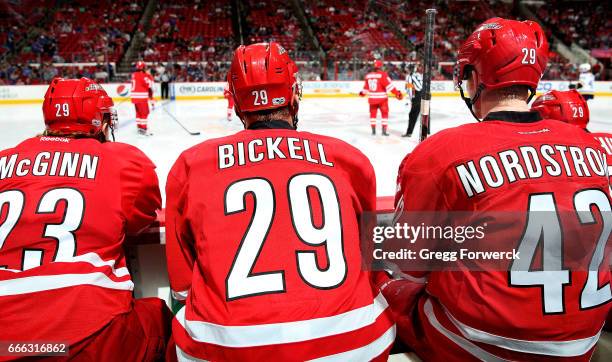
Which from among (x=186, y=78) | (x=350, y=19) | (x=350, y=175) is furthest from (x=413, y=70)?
(x=350, y=19)

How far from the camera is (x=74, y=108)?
1792mm

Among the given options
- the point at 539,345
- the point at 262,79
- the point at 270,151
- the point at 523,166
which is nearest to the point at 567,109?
the point at 523,166

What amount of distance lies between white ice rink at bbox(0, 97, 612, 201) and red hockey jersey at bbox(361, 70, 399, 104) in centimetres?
70

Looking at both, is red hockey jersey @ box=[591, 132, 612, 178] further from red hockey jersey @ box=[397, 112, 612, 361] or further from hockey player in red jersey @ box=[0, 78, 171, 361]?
hockey player in red jersey @ box=[0, 78, 171, 361]

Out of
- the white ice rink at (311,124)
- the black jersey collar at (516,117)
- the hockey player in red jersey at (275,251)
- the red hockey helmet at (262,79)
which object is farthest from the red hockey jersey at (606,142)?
the white ice rink at (311,124)

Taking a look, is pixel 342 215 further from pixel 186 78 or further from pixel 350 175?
pixel 186 78

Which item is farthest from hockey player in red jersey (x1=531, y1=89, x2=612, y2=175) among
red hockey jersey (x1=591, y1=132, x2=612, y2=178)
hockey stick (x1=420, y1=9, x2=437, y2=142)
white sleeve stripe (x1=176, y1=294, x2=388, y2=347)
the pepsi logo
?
the pepsi logo

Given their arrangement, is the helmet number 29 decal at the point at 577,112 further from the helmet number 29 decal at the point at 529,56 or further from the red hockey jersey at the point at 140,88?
the red hockey jersey at the point at 140,88

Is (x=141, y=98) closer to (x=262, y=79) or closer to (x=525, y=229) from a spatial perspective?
(x=262, y=79)

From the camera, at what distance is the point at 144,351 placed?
1466mm

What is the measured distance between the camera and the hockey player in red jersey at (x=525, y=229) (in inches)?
47.2

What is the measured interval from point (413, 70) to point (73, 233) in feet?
26.6

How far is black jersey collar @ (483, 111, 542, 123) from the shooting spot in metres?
1.35

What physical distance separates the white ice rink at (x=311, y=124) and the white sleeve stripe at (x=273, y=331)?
11.8ft
